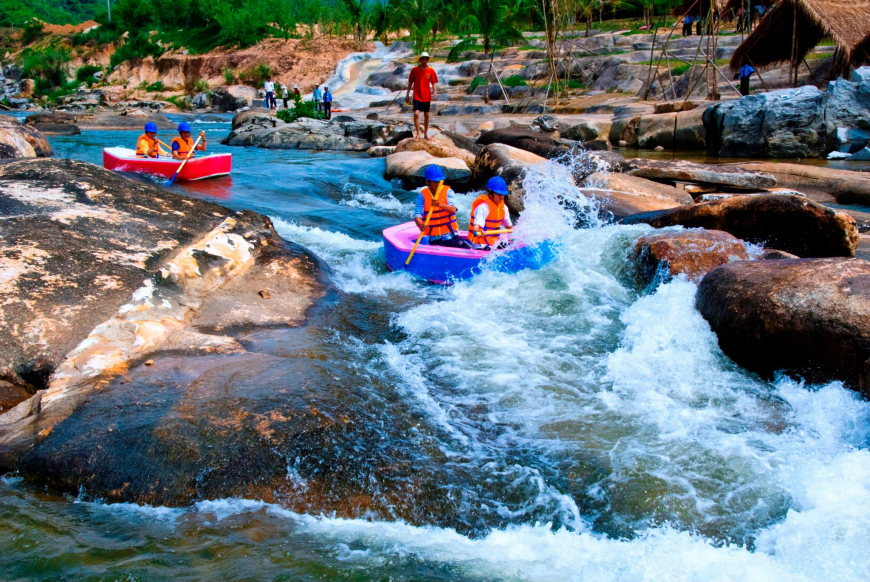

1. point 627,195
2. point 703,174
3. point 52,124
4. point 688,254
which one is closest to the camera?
point 688,254

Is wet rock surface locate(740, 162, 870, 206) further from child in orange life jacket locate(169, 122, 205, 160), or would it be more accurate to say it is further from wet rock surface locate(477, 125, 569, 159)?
child in orange life jacket locate(169, 122, 205, 160)

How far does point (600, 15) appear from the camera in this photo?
37844 millimetres

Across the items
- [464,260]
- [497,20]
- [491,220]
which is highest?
[497,20]

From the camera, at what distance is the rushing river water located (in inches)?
105

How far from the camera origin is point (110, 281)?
4.47 metres

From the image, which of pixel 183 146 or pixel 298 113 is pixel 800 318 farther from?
pixel 298 113

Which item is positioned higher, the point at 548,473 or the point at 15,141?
the point at 15,141

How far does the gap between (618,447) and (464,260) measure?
129 inches

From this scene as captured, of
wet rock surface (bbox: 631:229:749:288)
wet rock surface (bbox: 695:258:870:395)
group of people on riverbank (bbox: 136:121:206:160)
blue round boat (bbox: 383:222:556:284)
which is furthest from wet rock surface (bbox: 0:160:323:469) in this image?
group of people on riverbank (bbox: 136:121:206:160)

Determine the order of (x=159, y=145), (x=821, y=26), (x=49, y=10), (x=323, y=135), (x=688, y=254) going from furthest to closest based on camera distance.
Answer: (x=49, y=10)
(x=323, y=135)
(x=821, y=26)
(x=159, y=145)
(x=688, y=254)

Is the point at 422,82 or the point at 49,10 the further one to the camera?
the point at 49,10

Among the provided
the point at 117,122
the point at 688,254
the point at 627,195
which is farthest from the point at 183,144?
the point at 117,122

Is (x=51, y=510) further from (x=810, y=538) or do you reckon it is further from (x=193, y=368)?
(x=810, y=538)

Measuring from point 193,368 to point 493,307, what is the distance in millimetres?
2884
